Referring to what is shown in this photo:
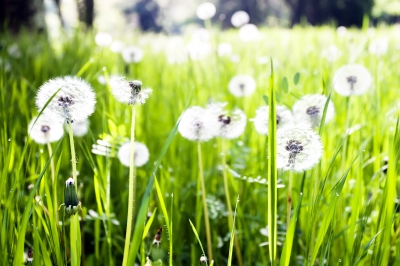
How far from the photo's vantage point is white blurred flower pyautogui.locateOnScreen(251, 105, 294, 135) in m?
0.67

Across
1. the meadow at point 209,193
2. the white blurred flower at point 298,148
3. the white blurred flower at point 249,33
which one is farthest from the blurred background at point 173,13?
the white blurred flower at point 298,148

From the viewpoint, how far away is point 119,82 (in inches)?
18.7

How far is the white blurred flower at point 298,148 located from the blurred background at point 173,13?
1208 millimetres

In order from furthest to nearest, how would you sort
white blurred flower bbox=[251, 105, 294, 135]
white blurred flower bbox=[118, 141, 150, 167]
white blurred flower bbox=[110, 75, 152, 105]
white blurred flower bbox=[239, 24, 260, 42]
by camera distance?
white blurred flower bbox=[239, 24, 260, 42] → white blurred flower bbox=[118, 141, 150, 167] → white blurred flower bbox=[251, 105, 294, 135] → white blurred flower bbox=[110, 75, 152, 105]

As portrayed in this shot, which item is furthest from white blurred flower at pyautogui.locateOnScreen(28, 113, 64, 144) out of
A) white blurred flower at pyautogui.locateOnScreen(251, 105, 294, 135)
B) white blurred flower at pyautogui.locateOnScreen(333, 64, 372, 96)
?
white blurred flower at pyautogui.locateOnScreen(333, 64, 372, 96)

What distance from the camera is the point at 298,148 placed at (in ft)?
1.70

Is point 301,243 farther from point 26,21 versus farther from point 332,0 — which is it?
point 332,0

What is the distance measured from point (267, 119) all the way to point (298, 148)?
202 mm

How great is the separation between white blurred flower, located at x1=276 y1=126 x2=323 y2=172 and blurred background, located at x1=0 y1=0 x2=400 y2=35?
1208mm

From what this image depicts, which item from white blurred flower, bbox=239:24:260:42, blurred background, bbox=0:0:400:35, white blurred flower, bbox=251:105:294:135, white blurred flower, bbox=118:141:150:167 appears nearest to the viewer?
white blurred flower, bbox=251:105:294:135

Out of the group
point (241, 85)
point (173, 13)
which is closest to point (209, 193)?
point (241, 85)

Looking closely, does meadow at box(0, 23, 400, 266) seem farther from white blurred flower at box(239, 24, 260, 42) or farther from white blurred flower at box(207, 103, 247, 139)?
white blurred flower at box(239, 24, 260, 42)

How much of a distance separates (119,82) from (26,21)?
14.3 feet

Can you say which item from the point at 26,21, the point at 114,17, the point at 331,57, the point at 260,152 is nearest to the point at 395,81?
the point at 331,57
